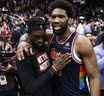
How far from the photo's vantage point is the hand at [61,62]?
562cm

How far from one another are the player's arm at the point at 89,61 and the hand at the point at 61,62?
15 centimetres

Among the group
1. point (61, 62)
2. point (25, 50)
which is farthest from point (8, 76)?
point (61, 62)

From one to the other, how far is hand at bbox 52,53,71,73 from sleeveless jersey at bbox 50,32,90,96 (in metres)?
0.06

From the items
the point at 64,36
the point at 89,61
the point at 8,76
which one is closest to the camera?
the point at 89,61

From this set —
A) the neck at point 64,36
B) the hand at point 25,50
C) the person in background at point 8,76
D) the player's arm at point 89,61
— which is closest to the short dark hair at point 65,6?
the neck at point 64,36

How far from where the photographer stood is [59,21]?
575 centimetres

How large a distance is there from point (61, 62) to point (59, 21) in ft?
1.36

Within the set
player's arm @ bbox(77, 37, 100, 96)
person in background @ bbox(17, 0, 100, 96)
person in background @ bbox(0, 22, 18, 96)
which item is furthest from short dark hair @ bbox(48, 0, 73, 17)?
person in background @ bbox(0, 22, 18, 96)

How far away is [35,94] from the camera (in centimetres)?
576

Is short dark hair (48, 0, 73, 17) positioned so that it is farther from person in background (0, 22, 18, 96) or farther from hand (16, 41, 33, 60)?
Answer: person in background (0, 22, 18, 96)

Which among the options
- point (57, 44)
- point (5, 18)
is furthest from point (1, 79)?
point (5, 18)

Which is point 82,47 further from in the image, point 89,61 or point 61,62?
point 61,62

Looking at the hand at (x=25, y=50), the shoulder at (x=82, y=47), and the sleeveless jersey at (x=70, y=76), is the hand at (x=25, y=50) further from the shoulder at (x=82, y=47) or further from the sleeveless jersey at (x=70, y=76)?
the shoulder at (x=82, y=47)

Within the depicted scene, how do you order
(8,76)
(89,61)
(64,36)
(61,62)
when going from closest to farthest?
(61,62) → (89,61) → (64,36) → (8,76)
